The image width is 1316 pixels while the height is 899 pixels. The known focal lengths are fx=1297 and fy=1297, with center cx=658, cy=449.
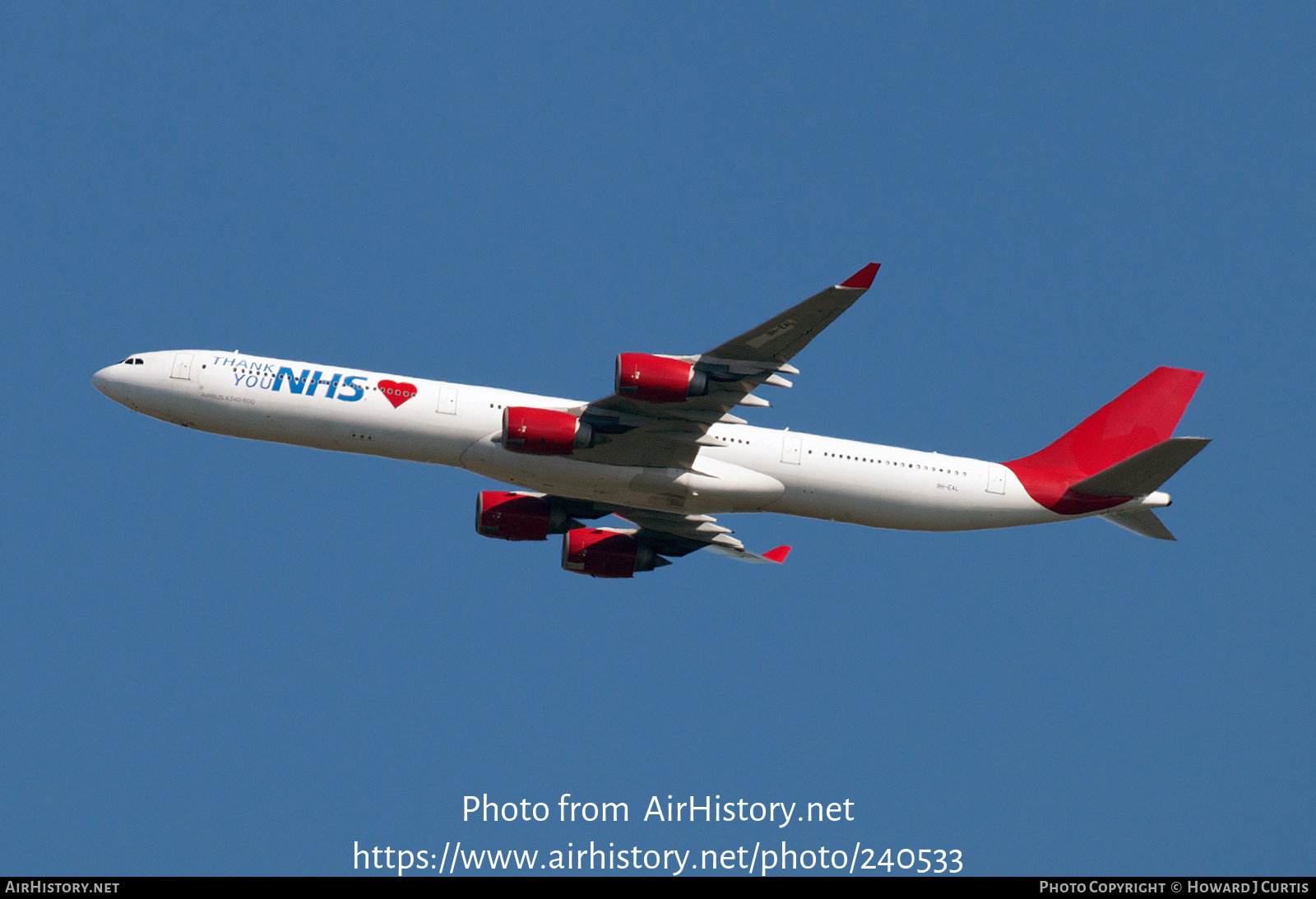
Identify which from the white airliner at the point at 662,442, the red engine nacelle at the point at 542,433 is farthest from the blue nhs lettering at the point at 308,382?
the red engine nacelle at the point at 542,433

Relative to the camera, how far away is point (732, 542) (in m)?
49.6

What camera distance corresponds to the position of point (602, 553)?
4778cm

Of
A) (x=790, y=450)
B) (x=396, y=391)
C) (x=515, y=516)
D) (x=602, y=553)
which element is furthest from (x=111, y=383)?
(x=790, y=450)

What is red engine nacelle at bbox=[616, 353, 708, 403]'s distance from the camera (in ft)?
128

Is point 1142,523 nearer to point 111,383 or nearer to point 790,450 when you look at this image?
point 790,450

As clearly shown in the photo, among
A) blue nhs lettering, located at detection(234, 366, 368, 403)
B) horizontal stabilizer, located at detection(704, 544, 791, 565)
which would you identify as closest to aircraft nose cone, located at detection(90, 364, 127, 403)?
blue nhs lettering, located at detection(234, 366, 368, 403)

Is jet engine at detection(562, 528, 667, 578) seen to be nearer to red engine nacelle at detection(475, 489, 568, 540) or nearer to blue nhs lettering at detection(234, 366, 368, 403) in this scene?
red engine nacelle at detection(475, 489, 568, 540)

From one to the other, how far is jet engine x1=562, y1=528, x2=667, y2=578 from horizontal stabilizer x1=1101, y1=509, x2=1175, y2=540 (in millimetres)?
16889

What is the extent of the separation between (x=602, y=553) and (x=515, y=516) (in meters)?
3.57

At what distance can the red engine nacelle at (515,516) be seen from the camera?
153 ft

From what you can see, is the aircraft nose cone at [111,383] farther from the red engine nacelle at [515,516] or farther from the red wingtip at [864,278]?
the red wingtip at [864,278]

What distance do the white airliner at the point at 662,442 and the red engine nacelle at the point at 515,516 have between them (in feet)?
0.51
